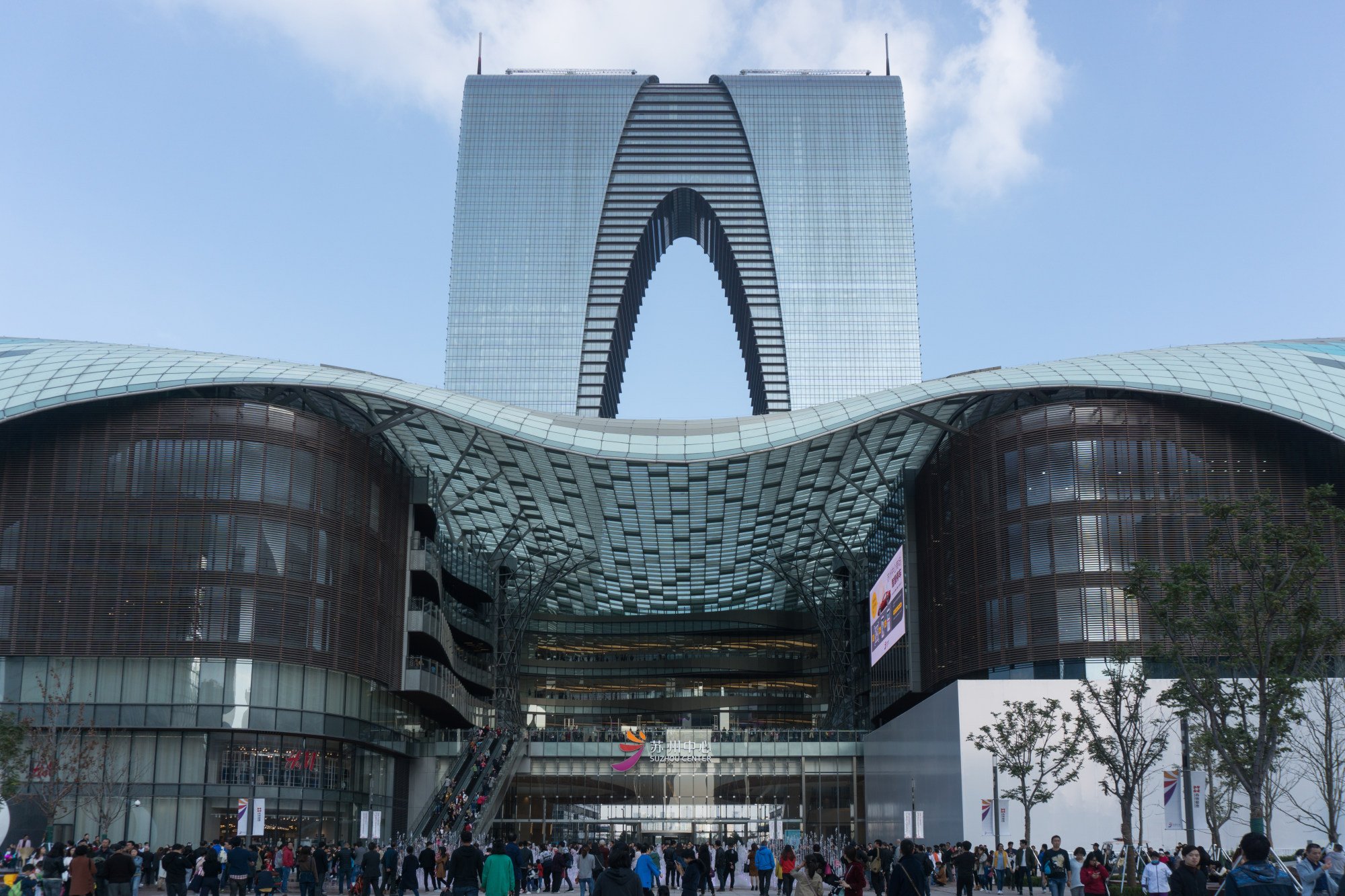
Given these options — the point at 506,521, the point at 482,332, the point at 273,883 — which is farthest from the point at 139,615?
the point at 482,332

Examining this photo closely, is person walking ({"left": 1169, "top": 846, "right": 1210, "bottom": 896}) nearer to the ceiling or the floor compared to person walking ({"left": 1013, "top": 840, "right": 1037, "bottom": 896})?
nearer to the ceiling

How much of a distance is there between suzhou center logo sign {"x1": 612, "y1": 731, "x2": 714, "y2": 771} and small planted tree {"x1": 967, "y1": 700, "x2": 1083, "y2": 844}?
29598mm

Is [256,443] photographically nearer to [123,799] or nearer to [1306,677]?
[123,799]

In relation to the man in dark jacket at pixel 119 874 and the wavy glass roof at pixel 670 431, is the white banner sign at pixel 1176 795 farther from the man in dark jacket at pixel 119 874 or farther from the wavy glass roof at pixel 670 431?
the wavy glass roof at pixel 670 431

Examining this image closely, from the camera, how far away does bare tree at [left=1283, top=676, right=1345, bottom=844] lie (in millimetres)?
38906

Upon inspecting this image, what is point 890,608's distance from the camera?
68.2 meters

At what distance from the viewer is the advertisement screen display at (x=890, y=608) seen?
66000 millimetres

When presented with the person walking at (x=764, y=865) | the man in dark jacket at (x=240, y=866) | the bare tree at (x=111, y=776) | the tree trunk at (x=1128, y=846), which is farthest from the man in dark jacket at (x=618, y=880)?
the bare tree at (x=111, y=776)

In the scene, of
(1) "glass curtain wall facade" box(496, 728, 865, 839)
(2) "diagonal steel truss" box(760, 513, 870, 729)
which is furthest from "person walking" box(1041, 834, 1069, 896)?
(2) "diagonal steel truss" box(760, 513, 870, 729)

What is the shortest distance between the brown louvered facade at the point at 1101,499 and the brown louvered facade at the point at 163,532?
28.7 m

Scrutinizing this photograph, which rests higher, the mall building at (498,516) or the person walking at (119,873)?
the mall building at (498,516)

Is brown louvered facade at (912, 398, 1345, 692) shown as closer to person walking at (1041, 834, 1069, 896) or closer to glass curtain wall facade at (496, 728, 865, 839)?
person walking at (1041, 834, 1069, 896)

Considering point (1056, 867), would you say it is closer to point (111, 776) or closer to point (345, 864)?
point (345, 864)

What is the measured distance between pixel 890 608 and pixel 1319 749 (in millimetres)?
25520
